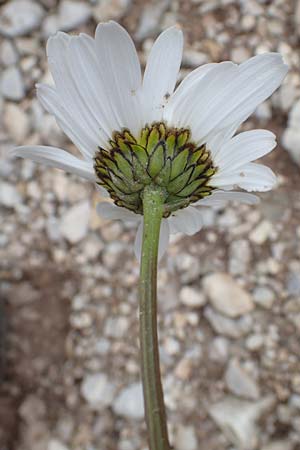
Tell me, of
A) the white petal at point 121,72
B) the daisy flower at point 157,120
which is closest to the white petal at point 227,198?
the daisy flower at point 157,120

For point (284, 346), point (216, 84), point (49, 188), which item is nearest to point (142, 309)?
point (216, 84)

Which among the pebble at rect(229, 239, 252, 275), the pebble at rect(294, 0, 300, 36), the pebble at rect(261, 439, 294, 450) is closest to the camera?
the pebble at rect(261, 439, 294, 450)

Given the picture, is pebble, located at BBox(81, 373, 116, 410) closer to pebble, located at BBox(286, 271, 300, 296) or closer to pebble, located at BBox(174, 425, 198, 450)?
pebble, located at BBox(174, 425, 198, 450)

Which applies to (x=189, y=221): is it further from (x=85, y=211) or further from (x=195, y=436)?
(x=85, y=211)

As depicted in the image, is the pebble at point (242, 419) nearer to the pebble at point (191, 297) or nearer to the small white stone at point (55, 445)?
the pebble at point (191, 297)

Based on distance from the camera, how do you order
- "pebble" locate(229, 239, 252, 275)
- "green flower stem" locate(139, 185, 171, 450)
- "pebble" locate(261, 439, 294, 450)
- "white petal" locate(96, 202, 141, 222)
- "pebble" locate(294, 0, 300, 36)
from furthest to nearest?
"pebble" locate(294, 0, 300, 36)
"pebble" locate(229, 239, 252, 275)
"pebble" locate(261, 439, 294, 450)
"white petal" locate(96, 202, 141, 222)
"green flower stem" locate(139, 185, 171, 450)

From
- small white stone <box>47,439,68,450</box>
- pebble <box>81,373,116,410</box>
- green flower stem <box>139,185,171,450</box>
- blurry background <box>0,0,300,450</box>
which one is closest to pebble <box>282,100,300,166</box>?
blurry background <box>0,0,300,450</box>

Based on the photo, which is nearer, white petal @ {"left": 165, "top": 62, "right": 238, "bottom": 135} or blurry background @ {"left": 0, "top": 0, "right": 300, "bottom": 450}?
white petal @ {"left": 165, "top": 62, "right": 238, "bottom": 135}
